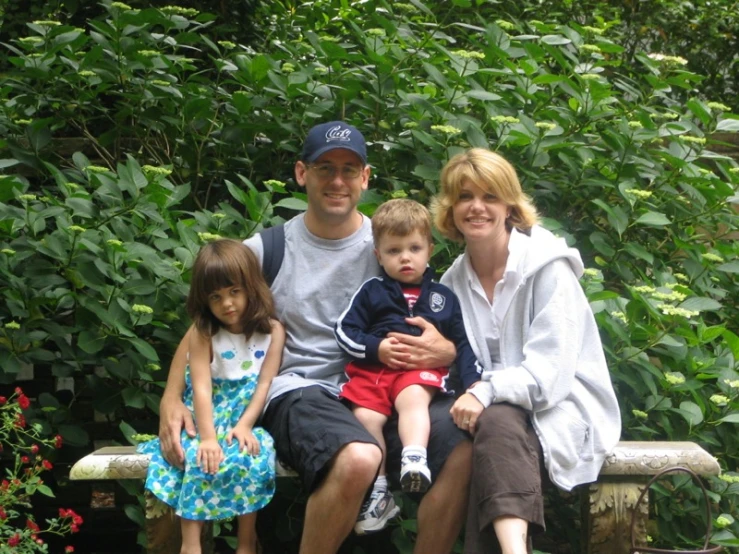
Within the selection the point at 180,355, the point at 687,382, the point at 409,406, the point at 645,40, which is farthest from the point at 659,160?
the point at 645,40

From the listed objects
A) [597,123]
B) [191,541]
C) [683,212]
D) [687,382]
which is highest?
[597,123]

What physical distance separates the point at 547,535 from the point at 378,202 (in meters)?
1.50

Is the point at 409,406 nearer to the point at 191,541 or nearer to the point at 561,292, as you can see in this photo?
the point at 561,292

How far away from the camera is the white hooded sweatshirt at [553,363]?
319cm

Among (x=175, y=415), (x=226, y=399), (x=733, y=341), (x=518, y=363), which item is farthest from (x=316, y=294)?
(x=733, y=341)

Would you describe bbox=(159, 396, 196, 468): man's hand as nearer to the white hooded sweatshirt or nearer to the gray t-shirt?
the gray t-shirt

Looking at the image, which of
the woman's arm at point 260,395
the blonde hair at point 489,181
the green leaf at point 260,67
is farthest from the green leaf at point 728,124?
the woman's arm at point 260,395

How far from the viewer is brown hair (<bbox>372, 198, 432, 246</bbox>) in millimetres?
3408

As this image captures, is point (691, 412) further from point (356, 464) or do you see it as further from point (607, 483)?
point (356, 464)

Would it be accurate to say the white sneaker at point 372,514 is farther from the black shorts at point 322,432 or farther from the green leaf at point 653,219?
the green leaf at point 653,219

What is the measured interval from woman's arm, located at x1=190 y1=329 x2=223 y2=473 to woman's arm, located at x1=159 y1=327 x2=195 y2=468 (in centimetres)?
6

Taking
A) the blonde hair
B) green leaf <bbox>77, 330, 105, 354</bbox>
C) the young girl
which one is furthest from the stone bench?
the blonde hair

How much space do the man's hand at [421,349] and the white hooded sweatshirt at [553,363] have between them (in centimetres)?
12

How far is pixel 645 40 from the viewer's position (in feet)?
25.2
